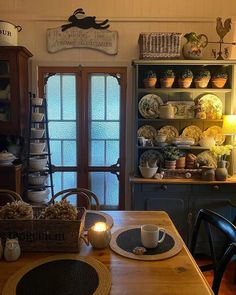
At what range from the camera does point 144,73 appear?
3.19 meters

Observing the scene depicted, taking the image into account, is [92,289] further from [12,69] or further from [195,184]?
[12,69]

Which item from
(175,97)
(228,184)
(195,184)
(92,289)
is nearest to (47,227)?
(92,289)

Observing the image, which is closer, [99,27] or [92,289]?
[92,289]

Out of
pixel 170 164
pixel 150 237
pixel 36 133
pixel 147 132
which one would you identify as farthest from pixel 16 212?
pixel 147 132

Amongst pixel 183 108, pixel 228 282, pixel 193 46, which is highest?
pixel 193 46

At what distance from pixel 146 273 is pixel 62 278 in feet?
1.08

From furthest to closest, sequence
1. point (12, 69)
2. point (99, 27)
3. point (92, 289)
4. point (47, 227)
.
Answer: point (99, 27) → point (12, 69) → point (47, 227) → point (92, 289)

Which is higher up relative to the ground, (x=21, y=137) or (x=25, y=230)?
(x=21, y=137)

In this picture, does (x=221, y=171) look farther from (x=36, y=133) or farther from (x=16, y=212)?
(x=16, y=212)

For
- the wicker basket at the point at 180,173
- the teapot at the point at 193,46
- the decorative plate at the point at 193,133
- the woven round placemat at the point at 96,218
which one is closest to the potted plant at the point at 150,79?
the teapot at the point at 193,46

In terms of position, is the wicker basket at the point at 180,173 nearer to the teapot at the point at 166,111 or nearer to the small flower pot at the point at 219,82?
the teapot at the point at 166,111

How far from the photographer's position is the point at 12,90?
2.88m

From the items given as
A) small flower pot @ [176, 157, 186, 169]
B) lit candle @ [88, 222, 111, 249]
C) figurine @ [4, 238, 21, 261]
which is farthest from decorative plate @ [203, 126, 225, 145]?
figurine @ [4, 238, 21, 261]

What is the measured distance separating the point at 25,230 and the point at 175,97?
7.65 ft
